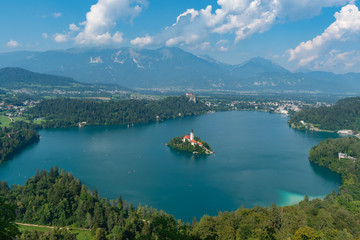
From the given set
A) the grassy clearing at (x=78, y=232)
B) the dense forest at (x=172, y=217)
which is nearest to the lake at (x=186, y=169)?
the dense forest at (x=172, y=217)

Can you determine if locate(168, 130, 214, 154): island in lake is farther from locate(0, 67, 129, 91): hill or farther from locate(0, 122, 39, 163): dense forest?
locate(0, 67, 129, 91): hill

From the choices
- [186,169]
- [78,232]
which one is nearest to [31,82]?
[186,169]

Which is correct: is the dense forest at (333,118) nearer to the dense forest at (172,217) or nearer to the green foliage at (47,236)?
the dense forest at (172,217)

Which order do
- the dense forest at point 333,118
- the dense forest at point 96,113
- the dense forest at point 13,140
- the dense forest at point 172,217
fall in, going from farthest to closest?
the dense forest at point 96,113 < the dense forest at point 333,118 < the dense forest at point 13,140 < the dense forest at point 172,217

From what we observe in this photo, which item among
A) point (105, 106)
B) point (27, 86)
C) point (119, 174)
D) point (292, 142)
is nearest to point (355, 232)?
point (119, 174)

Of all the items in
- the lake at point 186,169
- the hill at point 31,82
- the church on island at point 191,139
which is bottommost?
the lake at point 186,169

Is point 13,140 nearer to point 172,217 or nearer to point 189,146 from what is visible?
point 189,146

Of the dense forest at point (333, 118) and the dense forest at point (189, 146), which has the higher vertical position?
the dense forest at point (333, 118)
